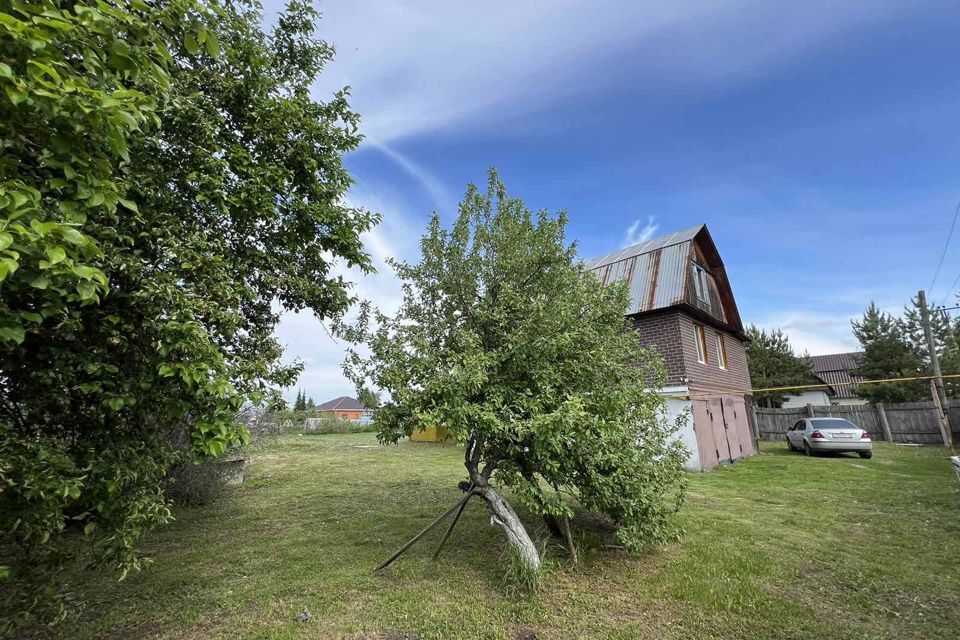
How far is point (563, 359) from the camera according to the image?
186 inches

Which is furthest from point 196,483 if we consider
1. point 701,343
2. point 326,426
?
point 326,426

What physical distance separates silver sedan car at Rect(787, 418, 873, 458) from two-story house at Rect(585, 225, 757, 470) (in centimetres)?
164

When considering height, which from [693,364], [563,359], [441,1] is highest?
[441,1]

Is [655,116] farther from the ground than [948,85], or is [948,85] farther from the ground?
[655,116]

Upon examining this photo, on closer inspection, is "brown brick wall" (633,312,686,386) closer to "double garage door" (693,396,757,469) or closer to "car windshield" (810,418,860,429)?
"double garage door" (693,396,757,469)

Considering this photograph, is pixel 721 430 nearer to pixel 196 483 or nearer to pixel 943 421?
pixel 943 421

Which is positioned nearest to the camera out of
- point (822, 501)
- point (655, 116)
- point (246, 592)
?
point (246, 592)

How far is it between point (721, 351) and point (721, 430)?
338 centimetres

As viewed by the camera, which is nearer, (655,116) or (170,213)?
(170,213)

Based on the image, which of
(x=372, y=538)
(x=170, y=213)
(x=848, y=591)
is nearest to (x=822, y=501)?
(x=848, y=591)

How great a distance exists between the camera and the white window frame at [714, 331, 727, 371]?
47.3ft

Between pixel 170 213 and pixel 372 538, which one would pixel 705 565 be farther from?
pixel 170 213

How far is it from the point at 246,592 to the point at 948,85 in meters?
15.3

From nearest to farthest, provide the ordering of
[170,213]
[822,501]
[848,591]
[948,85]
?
[170,213] < [848,591] < [822,501] < [948,85]
